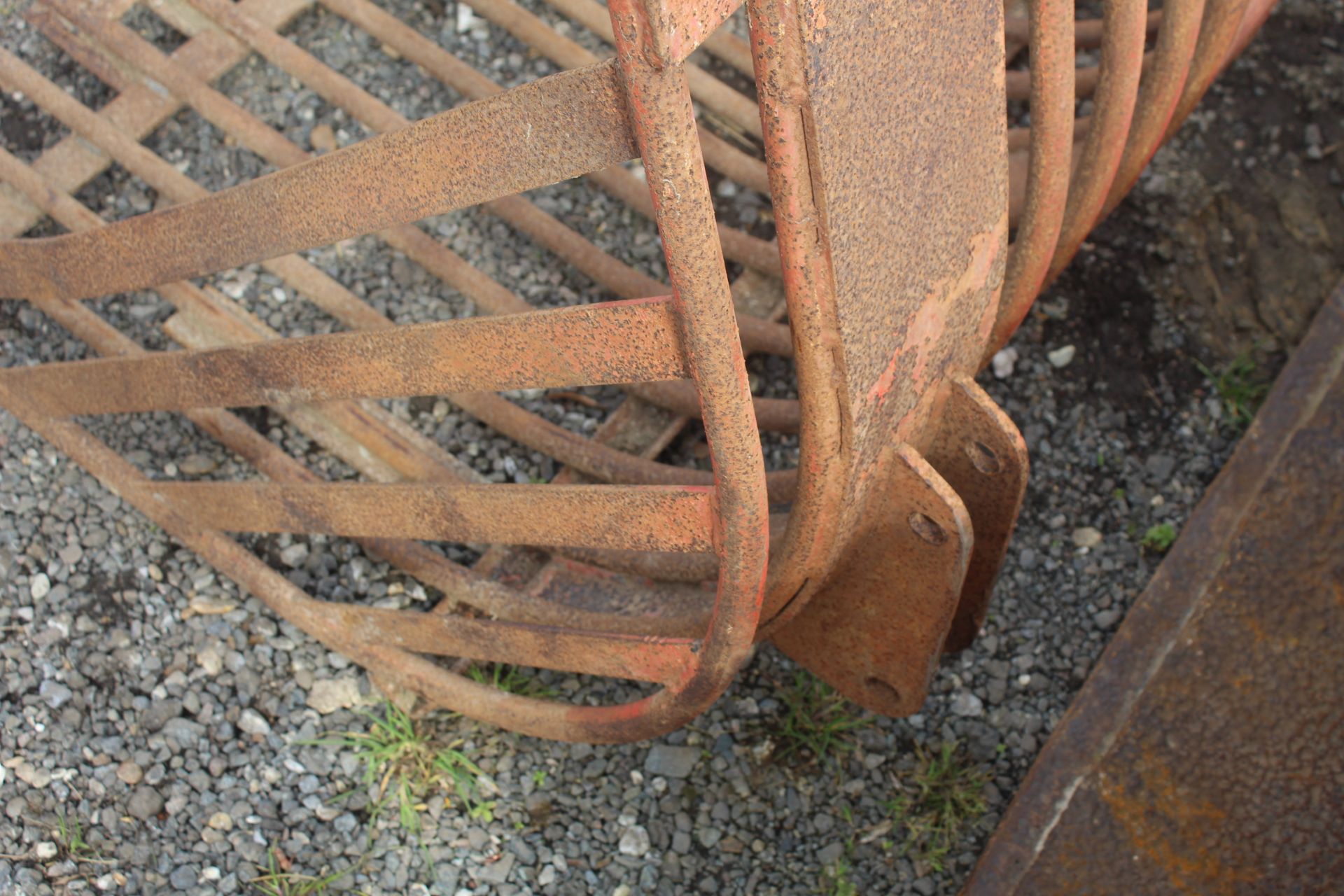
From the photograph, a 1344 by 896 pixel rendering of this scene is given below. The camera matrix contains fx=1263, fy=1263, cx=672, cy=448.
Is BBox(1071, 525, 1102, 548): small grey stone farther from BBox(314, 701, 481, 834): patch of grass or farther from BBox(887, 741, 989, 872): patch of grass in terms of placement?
BBox(314, 701, 481, 834): patch of grass

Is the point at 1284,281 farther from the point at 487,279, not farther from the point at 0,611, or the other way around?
the point at 0,611

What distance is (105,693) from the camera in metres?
2.41

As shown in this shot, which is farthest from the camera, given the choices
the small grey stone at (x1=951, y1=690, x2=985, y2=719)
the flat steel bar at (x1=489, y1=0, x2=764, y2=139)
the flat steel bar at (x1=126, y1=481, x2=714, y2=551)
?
the flat steel bar at (x1=489, y1=0, x2=764, y2=139)

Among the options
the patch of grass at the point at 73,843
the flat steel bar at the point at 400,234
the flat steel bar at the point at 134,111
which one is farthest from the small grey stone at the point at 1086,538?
the flat steel bar at the point at 134,111

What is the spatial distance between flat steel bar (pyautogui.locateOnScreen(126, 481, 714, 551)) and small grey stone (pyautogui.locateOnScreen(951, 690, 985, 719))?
106 cm

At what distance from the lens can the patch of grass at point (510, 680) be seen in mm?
2514

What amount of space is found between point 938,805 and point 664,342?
4.62 ft

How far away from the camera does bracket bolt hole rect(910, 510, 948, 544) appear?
6.16ft

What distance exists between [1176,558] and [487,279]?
157 centimetres

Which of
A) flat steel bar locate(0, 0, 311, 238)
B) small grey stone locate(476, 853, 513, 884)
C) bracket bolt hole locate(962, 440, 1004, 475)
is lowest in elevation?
small grey stone locate(476, 853, 513, 884)

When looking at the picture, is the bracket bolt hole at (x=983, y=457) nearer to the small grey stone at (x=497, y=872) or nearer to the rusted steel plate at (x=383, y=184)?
the rusted steel plate at (x=383, y=184)

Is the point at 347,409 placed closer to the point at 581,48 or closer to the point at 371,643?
the point at 371,643

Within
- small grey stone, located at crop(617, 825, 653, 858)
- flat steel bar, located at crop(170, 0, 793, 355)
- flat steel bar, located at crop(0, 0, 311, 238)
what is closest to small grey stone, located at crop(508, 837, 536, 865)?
small grey stone, located at crop(617, 825, 653, 858)

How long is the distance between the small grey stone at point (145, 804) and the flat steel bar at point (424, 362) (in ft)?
2.29
